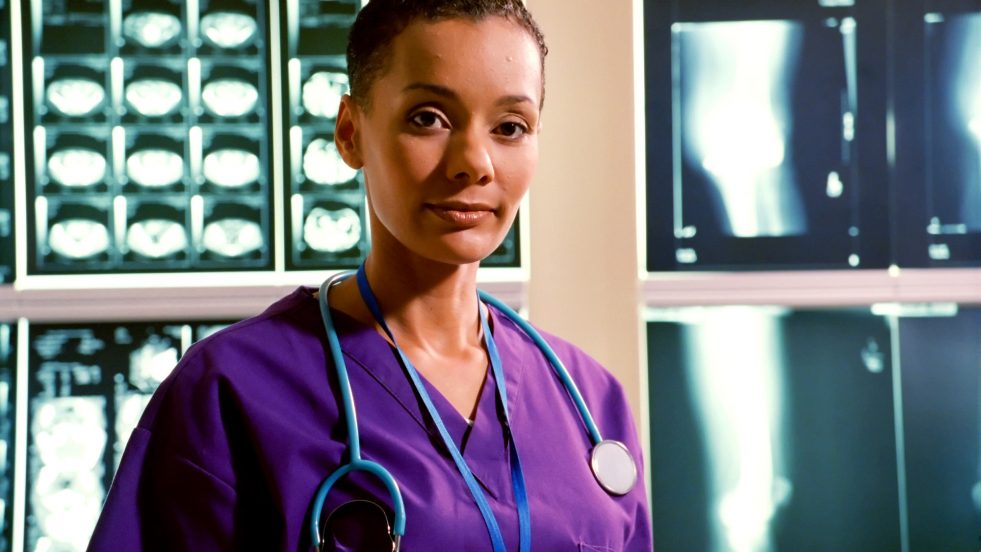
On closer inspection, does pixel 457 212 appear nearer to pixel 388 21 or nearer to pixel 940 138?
pixel 388 21

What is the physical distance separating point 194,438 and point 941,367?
1286 mm

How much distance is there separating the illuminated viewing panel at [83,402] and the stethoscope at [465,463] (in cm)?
74

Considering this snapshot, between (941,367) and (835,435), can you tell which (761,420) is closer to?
(835,435)

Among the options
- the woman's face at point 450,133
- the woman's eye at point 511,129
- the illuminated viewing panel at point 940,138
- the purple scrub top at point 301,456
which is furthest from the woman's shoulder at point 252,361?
the illuminated viewing panel at point 940,138

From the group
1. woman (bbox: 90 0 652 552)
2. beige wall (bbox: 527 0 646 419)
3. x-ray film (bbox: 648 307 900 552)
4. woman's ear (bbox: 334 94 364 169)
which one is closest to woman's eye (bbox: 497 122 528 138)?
woman (bbox: 90 0 652 552)

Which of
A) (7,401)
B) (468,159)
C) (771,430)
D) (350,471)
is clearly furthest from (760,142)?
Result: (7,401)

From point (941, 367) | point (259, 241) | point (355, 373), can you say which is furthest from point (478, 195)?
point (941, 367)

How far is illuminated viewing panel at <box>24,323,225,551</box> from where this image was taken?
150cm

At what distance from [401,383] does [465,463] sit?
3.4 inches

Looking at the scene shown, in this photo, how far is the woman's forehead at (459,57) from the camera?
75cm

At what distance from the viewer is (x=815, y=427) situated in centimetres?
159

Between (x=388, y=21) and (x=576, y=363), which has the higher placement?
(x=388, y=21)

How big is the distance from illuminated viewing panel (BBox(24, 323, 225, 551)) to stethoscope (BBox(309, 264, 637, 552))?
0.74 metres

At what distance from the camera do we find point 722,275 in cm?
158
